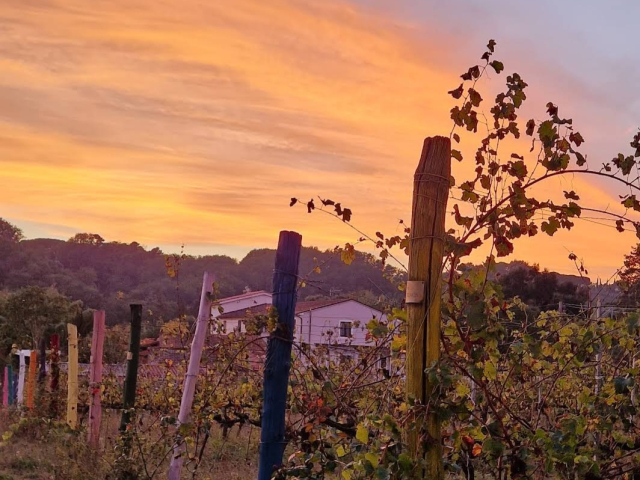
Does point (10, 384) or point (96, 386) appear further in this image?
point (10, 384)

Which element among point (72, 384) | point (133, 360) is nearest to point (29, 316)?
point (72, 384)

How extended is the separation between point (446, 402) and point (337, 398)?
3.16 ft

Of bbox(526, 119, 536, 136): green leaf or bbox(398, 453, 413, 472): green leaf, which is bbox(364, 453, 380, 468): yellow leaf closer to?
bbox(398, 453, 413, 472): green leaf

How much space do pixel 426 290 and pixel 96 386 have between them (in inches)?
238

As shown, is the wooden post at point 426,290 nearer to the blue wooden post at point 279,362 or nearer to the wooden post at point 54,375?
the blue wooden post at point 279,362

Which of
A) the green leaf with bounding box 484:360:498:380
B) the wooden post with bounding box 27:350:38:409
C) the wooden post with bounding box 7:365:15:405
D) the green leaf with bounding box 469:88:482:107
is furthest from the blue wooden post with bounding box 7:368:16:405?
the green leaf with bounding box 469:88:482:107

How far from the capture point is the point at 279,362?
4195mm

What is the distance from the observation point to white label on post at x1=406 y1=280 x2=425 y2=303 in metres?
3.21

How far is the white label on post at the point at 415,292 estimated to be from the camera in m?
3.21

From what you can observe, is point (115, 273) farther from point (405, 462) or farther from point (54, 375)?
point (405, 462)

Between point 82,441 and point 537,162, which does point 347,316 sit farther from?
point 537,162

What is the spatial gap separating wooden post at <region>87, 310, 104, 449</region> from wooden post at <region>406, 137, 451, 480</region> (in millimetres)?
5803

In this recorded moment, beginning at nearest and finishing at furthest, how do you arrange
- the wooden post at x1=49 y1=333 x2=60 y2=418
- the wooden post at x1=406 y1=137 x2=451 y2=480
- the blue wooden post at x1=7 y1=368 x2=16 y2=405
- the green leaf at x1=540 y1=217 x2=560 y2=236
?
the wooden post at x1=406 y1=137 x2=451 y2=480
the green leaf at x1=540 y1=217 x2=560 y2=236
the wooden post at x1=49 y1=333 x2=60 y2=418
the blue wooden post at x1=7 y1=368 x2=16 y2=405

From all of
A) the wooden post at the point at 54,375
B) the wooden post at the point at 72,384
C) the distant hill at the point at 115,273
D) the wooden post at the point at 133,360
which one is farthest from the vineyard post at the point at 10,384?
the wooden post at the point at 133,360
